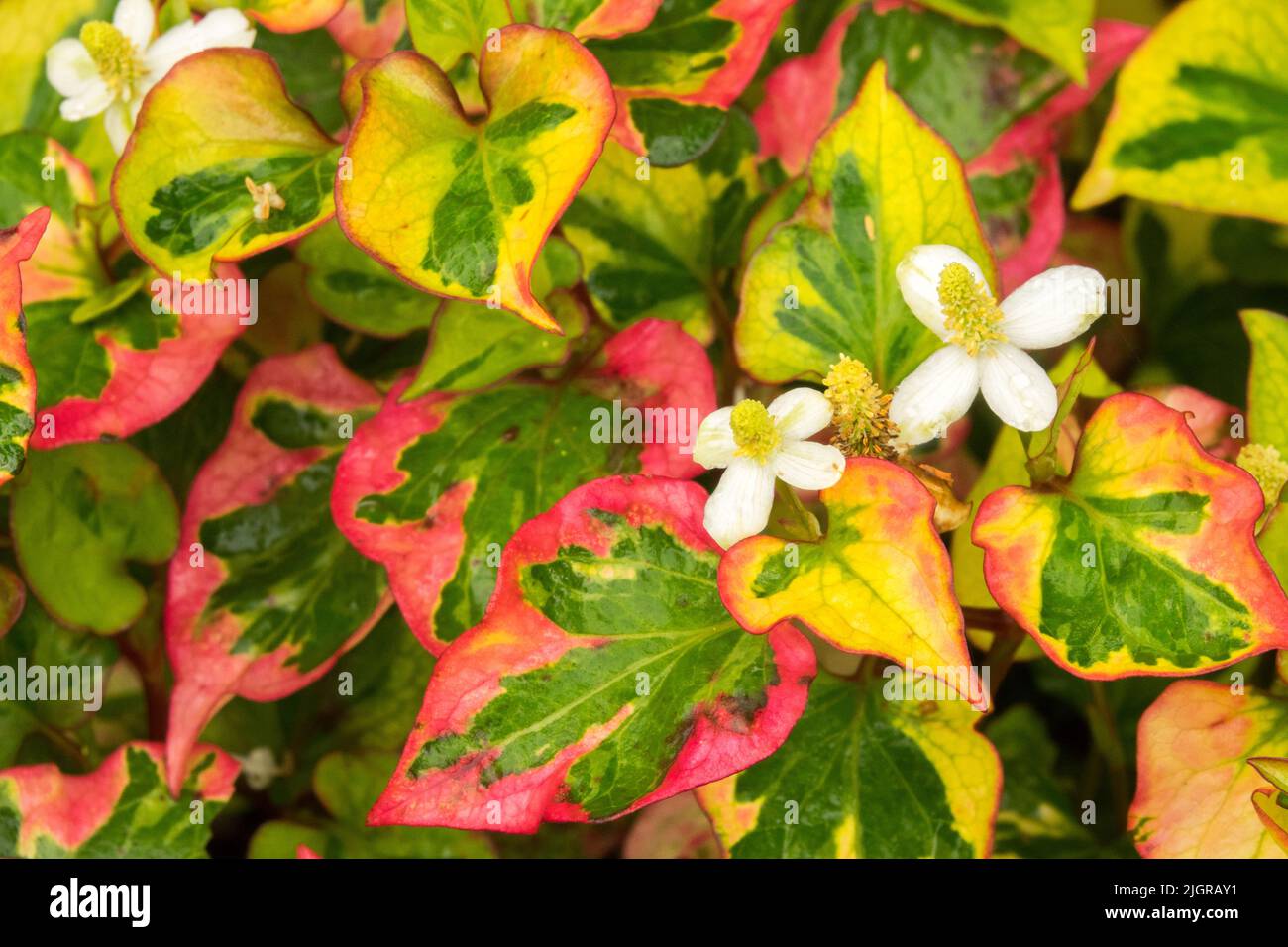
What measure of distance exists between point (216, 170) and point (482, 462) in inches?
9.7

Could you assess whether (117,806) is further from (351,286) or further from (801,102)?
(801,102)

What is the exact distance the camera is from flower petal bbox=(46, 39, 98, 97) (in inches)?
34.2

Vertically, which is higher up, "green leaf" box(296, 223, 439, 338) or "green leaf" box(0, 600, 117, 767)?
"green leaf" box(296, 223, 439, 338)

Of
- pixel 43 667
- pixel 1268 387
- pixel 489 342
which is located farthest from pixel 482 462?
pixel 1268 387

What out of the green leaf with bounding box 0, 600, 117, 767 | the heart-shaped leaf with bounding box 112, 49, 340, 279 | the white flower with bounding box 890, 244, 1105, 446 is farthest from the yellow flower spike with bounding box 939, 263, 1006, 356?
the green leaf with bounding box 0, 600, 117, 767

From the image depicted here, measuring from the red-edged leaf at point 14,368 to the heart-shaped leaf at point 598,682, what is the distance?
287 mm

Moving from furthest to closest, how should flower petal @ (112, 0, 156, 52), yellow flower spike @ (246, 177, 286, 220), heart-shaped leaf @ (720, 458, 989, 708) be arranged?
flower petal @ (112, 0, 156, 52)
yellow flower spike @ (246, 177, 286, 220)
heart-shaped leaf @ (720, 458, 989, 708)

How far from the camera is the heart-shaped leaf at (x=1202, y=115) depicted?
3.02 ft

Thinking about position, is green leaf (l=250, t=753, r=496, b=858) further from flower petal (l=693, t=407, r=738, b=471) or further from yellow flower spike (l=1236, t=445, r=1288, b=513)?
yellow flower spike (l=1236, t=445, r=1288, b=513)

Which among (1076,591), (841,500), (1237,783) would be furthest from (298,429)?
(1237,783)

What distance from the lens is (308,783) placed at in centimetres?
102

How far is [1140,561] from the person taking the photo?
67cm

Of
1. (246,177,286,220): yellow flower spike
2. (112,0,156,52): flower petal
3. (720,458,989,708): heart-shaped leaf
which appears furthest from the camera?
(112,0,156,52): flower petal

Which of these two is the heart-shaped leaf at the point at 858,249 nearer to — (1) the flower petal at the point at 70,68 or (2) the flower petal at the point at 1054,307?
(2) the flower petal at the point at 1054,307
